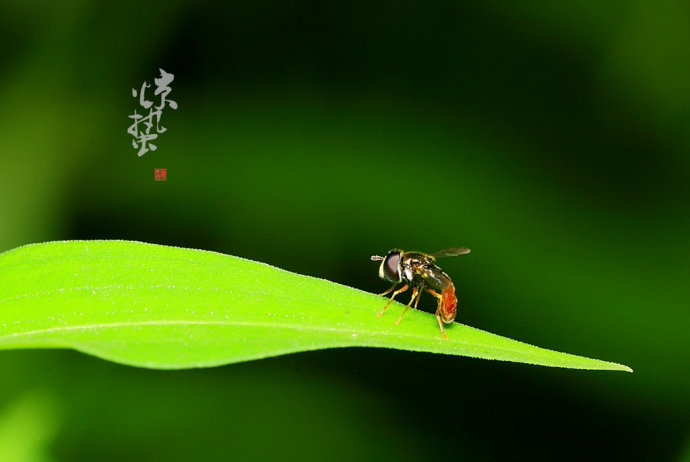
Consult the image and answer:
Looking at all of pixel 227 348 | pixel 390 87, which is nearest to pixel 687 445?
pixel 390 87

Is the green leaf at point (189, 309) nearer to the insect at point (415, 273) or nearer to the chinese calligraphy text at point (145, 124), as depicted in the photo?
the insect at point (415, 273)

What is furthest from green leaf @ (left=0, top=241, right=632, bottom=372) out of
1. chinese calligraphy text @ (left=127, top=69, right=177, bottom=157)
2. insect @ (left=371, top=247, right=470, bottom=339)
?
chinese calligraphy text @ (left=127, top=69, right=177, bottom=157)

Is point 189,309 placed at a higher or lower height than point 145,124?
lower

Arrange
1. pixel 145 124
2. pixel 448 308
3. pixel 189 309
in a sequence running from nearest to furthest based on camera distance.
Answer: pixel 189 309 < pixel 448 308 < pixel 145 124

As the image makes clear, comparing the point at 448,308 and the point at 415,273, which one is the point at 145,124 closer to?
the point at 415,273

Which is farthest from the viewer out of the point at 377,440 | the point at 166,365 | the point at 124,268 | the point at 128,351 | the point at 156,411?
the point at 377,440

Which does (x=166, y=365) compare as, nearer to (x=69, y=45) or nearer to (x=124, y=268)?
(x=124, y=268)

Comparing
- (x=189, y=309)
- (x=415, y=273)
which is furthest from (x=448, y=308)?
(x=189, y=309)

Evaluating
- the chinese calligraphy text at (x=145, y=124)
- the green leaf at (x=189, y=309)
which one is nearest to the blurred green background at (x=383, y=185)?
the chinese calligraphy text at (x=145, y=124)
